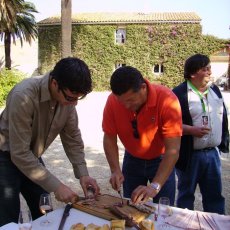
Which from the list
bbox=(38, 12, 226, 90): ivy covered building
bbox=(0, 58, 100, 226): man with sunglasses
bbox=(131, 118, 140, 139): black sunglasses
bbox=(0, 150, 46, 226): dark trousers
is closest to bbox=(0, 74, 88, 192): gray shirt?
bbox=(0, 58, 100, 226): man with sunglasses

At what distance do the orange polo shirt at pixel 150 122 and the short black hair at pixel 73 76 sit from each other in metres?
0.65

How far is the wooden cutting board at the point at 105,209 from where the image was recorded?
2.05 m

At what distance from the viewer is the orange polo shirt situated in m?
2.43

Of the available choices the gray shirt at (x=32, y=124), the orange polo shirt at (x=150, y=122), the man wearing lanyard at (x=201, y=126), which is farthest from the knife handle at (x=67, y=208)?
the man wearing lanyard at (x=201, y=126)

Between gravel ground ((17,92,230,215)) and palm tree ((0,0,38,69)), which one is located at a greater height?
palm tree ((0,0,38,69))

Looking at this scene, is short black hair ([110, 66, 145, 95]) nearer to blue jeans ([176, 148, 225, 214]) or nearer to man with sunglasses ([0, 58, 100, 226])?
man with sunglasses ([0, 58, 100, 226])

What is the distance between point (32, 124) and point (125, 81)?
689mm

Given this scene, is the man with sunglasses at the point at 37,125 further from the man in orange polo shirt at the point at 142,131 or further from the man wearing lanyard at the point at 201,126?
the man wearing lanyard at the point at 201,126

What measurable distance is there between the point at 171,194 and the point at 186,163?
47 cm

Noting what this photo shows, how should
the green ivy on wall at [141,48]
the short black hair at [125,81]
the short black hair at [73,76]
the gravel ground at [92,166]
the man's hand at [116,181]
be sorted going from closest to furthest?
the short black hair at [73,76], the short black hair at [125,81], the man's hand at [116,181], the gravel ground at [92,166], the green ivy on wall at [141,48]

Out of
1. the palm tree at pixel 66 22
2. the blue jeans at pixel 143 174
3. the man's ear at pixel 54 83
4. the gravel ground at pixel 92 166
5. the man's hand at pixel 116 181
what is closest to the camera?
the man's ear at pixel 54 83

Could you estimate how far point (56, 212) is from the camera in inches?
85.4

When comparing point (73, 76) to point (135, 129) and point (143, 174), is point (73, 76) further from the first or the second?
point (143, 174)

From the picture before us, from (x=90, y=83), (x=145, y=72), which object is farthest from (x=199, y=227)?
(x=145, y=72)
